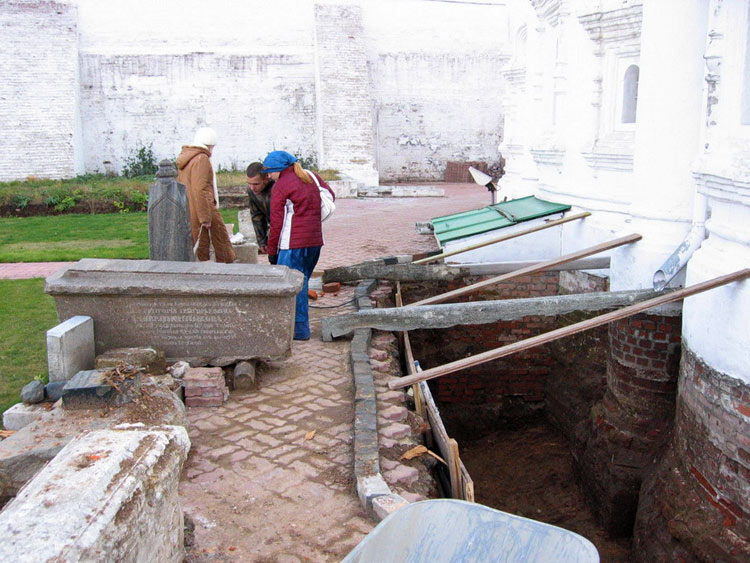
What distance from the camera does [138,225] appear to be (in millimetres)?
14188

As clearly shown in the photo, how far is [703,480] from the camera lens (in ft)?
13.7

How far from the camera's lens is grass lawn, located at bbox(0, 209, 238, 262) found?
10805mm

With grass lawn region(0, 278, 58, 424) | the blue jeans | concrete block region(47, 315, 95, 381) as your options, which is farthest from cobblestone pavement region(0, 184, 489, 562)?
grass lawn region(0, 278, 58, 424)

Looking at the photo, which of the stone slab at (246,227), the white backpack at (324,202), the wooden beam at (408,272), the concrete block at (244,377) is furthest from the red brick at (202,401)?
the stone slab at (246,227)

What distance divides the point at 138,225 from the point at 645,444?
37.7 feet

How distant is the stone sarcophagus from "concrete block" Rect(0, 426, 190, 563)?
2.39 metres

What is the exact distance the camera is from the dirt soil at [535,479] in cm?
579

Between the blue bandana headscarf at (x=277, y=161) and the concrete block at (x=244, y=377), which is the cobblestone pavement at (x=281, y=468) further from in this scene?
the blue bandana headscarf at (x=277, y=161)

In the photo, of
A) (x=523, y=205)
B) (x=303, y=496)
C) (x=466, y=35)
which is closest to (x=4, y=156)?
(x=466, y=35)

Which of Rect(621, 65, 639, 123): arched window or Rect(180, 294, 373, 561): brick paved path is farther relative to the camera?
Rect(621, 65, 639, 123): arched window

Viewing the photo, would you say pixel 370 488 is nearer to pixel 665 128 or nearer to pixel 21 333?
pixel 665 128

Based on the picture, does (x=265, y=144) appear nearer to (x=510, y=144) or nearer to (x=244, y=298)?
(x=510, y=144)

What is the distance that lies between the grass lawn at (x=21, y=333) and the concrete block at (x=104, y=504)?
10.0ft

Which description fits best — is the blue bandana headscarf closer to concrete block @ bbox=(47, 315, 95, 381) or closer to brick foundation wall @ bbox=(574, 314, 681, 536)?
concrete block @ bbox=(47, 315, 95, 381)
